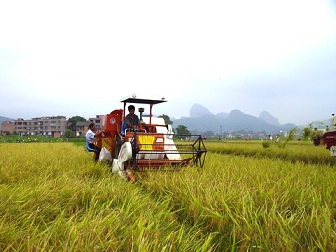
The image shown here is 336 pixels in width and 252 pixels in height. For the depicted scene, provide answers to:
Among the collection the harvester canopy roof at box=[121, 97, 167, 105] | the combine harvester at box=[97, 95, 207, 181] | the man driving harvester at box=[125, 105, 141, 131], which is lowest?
the combine harvester at box=[97, 95, 207, 181]

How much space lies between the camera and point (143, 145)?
5484 mm

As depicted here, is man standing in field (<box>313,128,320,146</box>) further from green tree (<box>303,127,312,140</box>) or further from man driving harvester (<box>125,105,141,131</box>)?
man driving harvester (<box>125,105,141,131</box>)

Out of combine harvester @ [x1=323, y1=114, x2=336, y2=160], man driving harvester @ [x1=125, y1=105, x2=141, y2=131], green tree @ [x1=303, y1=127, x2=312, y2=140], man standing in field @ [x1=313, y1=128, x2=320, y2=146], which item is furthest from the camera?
green tree @ [x1=303, y1=127, x2=312, y2=140]

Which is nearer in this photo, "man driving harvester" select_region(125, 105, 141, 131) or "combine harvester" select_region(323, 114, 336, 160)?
"man driving harvester" select_region(125, 105, 141, 131)

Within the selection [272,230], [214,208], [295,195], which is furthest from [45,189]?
[295,195]

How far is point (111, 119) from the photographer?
668 centimetres

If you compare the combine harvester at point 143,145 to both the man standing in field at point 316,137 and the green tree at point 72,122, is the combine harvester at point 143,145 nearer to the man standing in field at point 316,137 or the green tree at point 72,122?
the man standing in field at point 316,137

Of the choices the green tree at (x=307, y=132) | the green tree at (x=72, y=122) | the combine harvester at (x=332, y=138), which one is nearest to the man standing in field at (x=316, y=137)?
the green tree at (x=307, y=132)

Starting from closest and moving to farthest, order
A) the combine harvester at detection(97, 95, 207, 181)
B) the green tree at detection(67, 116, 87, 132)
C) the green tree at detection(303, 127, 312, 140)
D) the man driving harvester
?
the combine harvester at detection(97, 95, 207, 181)
the man driving harvester
the green tree at detection(303, 127, 312, 140)
the green tree at detection(67, 116, 87, 132)

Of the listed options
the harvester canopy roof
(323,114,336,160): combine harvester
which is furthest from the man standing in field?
the harvester canopy roof

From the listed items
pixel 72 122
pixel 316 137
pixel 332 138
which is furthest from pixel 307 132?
pixel 72 122

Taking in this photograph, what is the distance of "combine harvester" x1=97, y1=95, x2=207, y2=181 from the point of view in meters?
4.98

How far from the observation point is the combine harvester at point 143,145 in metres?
4.98

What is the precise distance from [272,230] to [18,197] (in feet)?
7.80
